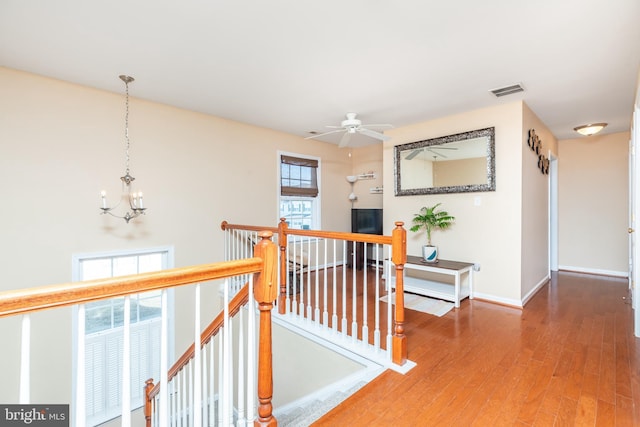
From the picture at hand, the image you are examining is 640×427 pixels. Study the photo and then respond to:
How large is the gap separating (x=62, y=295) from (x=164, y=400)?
507 millimetres

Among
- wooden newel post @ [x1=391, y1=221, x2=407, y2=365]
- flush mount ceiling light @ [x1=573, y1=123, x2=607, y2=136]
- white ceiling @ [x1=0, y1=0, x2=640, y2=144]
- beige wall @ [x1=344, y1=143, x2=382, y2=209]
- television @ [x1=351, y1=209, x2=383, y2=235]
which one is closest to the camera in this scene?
white ceiling @ [x1=0, y1=0, x2=640, y2=144]

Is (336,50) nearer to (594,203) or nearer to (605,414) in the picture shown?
(605,414)

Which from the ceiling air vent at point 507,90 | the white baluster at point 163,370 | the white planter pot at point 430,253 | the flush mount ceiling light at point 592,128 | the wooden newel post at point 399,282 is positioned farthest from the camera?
the flush mount ceiling light at point 592,128

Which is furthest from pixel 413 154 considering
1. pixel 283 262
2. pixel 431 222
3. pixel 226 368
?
pixel 226 368

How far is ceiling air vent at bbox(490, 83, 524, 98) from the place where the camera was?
312 cm

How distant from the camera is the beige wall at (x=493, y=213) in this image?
11.7 ft

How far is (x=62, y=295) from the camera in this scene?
34.6 inches

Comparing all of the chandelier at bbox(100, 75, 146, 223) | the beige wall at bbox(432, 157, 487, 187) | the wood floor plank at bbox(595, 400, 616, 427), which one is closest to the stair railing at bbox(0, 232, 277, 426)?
the wood floor plank at bbox(595, 400, 616, 427)

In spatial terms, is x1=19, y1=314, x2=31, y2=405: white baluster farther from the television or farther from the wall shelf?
the wall shelf

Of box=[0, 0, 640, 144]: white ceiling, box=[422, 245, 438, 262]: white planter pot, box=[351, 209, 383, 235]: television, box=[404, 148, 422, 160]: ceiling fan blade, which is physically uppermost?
box=[0, 0, 640, 144]: white ceiling

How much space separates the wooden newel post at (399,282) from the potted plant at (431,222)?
2.02 m

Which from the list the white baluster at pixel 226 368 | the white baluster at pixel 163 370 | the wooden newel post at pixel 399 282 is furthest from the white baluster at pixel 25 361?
the wooden newel post at pixel 399 282

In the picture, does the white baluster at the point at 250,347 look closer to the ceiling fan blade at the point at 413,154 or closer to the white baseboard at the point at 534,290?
the white baseboard at the point at 534,290

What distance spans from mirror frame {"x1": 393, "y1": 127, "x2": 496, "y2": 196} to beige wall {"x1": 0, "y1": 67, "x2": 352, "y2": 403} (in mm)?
2285
